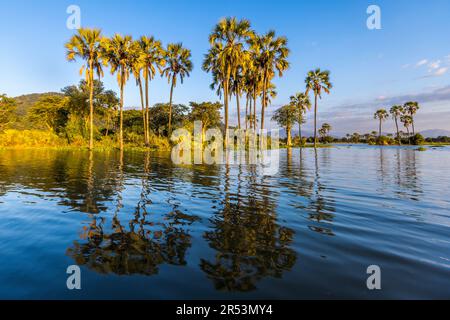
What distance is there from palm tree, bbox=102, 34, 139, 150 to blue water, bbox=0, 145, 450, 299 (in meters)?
34.7

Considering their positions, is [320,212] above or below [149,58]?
below

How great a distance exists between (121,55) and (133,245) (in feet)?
139

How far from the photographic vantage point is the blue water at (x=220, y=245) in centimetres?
358

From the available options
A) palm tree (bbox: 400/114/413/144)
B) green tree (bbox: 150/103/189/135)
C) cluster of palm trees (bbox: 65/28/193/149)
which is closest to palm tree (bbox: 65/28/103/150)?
cluster of palm trees (bbox: 65/28/193/149)

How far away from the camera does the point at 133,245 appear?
5.07 meters

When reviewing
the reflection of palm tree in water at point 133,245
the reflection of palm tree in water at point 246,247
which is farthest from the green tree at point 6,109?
the reflection of palm tree in water at point 246,247

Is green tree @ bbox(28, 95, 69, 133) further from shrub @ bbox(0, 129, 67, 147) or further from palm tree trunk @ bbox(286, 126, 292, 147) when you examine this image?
A: palm tree trunk @ bbox(286, 126, 292, 147)

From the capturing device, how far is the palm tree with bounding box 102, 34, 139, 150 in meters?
39.1

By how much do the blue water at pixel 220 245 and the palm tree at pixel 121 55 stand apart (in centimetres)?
3467

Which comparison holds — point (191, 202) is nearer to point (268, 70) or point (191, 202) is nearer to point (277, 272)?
point (277, 272)

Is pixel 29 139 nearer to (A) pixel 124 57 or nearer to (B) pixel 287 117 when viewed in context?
(A) pixel 124 57

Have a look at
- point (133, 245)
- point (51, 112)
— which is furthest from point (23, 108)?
point (133, 245)

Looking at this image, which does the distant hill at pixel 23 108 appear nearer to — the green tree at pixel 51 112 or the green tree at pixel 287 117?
the green tree at pixel 51 112

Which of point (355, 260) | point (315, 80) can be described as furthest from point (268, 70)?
point (355, 260)
